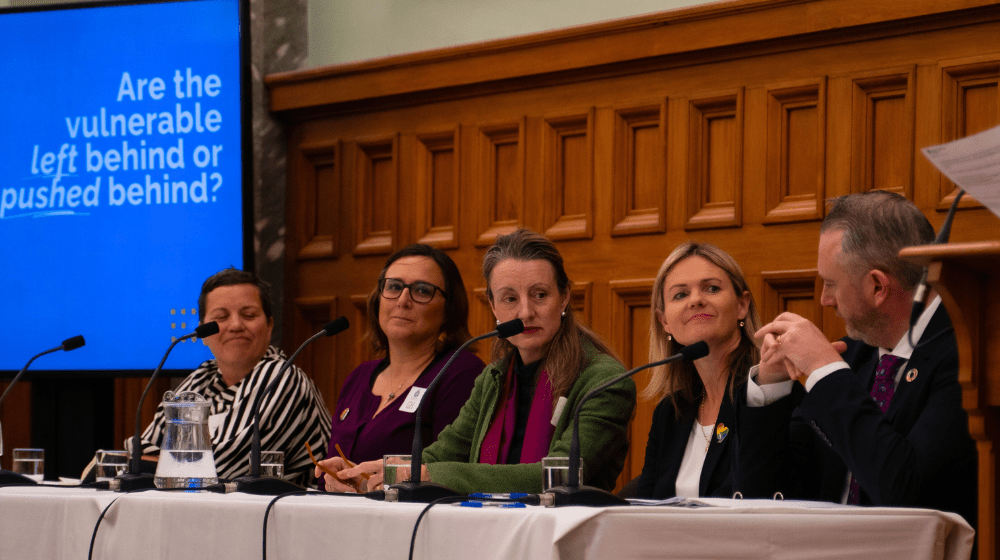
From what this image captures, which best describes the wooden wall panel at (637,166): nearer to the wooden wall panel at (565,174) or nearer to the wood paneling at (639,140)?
the wood paneling at (639,140)

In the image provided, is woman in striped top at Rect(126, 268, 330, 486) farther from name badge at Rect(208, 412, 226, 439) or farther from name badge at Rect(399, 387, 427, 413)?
name badge at Rect(399, 387, 427, 413)

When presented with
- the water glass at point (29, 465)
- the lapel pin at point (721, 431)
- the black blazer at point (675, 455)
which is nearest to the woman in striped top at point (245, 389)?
the water glass at point (29, 465)

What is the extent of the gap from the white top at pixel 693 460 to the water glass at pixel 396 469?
70cm

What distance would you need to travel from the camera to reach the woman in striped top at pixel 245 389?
11.6 feet

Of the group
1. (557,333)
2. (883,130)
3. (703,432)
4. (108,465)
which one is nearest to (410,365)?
(557,333)

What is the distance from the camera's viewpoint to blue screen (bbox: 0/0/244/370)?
423cm

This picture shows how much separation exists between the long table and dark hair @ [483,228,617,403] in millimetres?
815

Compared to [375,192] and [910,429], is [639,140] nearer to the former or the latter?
[375,192]

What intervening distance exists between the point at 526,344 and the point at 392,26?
2.12 m

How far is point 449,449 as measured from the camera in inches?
117

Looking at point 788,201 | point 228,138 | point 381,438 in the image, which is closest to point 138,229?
point 228,138

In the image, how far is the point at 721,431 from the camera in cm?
242

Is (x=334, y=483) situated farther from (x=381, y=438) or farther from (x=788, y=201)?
(x=788, y=201)

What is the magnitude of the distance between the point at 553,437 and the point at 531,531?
1.02 metres
